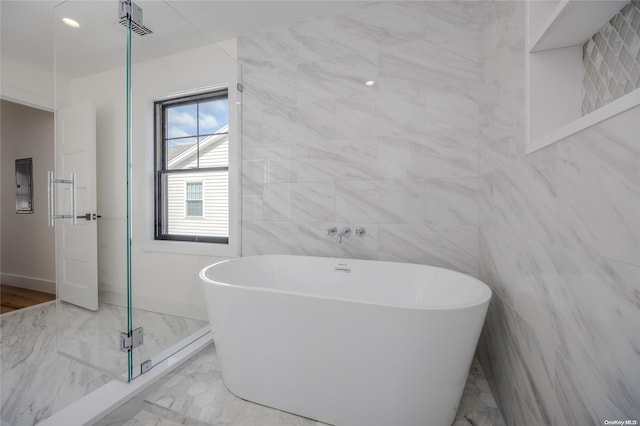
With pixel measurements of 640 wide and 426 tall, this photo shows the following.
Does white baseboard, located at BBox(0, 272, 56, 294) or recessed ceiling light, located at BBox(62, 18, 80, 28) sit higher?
recessed ceiling light, located at BBox(62, 18, 80, 28)

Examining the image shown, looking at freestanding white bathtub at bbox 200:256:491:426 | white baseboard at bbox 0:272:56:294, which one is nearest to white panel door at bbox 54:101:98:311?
freestanding white bathtub at bbox 200:256:491:426

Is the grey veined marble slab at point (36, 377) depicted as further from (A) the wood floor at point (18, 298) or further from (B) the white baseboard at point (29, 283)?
(B) the white baseboard at point (29, 283)

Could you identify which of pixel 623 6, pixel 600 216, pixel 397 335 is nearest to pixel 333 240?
pixel 397 335

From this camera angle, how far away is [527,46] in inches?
41.2

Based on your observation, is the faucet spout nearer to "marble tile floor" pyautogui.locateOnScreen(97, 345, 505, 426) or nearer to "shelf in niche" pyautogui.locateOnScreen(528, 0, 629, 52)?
"marble tile floor" pyautogui.locateOnScreen(97, 345, 505, 426)

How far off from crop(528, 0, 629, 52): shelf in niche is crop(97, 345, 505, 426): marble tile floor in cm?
162

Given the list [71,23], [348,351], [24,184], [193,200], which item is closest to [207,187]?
[193,200]

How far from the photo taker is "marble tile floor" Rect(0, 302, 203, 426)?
1376mm

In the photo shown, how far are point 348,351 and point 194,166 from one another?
6.47 ft

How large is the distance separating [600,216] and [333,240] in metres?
1.65

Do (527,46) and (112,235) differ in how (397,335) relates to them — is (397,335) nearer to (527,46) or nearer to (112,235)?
(527,46)

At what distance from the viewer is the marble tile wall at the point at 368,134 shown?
1884mm

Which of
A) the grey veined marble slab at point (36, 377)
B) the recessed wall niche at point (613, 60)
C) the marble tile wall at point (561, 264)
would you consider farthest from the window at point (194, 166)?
the recessed wall niche at point (613, 60)

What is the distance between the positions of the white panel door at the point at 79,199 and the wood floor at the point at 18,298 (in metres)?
1.76
